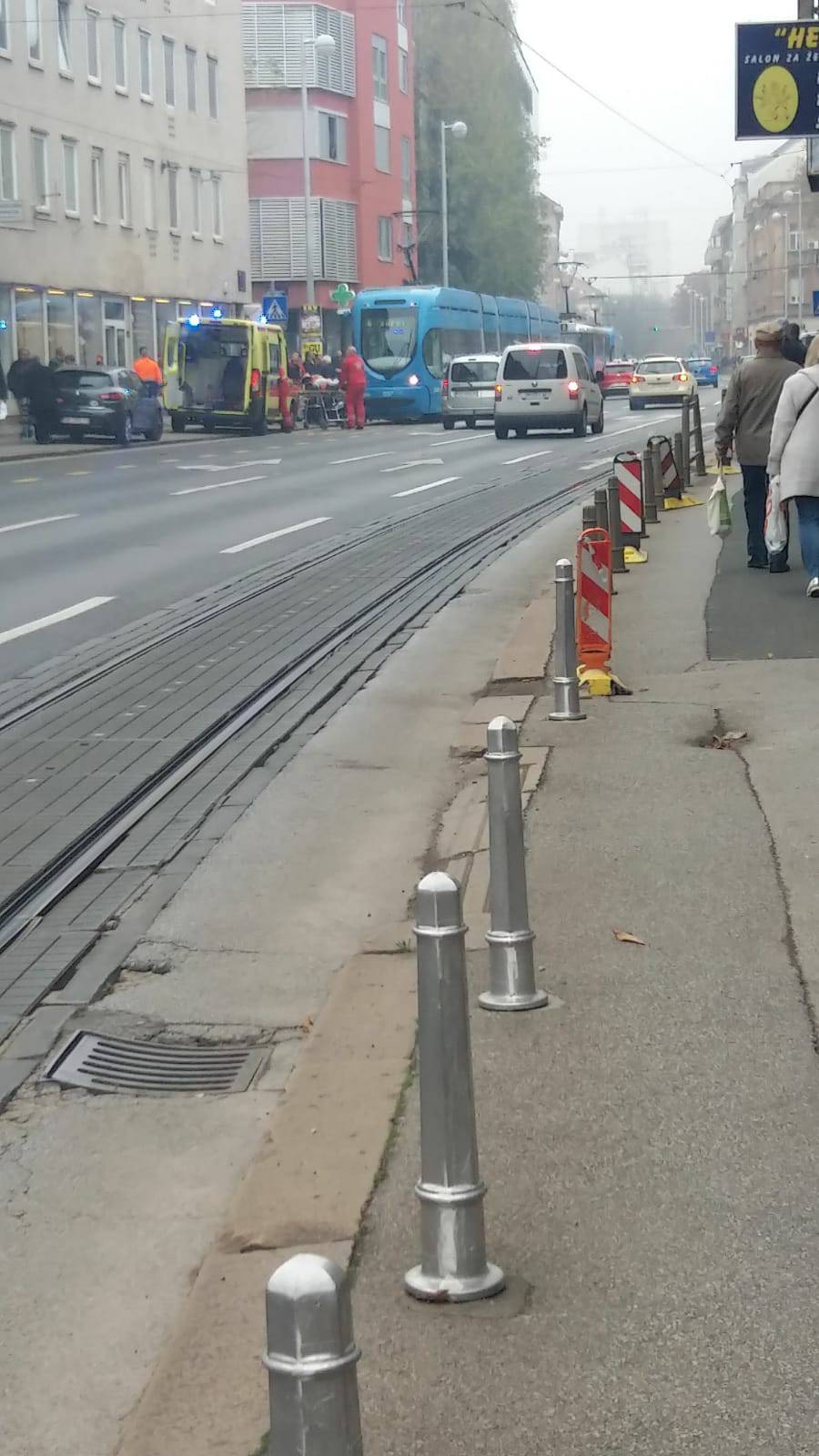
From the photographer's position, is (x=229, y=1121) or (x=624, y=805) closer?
(x=229, y=1121)

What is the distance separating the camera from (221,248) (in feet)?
213

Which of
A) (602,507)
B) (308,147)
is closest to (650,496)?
(602,507)

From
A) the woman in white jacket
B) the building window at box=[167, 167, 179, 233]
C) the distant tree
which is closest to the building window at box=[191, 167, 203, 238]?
the building window at box=[167, 167, 179, 233]

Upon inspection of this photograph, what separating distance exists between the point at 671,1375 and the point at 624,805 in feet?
15.2

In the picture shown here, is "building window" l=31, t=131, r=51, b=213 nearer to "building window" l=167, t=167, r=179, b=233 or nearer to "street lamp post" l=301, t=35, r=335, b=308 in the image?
"building window" l=167, t=167, r=179, b=233

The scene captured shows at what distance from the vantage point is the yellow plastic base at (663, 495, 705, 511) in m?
23.2

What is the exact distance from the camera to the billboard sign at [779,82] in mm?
20391

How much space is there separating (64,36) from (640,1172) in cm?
5150

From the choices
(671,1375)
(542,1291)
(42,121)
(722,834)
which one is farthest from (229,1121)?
(42,121)

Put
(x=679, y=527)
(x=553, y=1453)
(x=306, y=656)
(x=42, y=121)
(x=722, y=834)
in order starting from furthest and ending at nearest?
(x=42, y=121) < (x=679, y=527) < (x=306, y=656) < (x=722, y=834) < (x=553, y=1453)

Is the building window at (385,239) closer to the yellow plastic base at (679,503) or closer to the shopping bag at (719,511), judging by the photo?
the yellow plastic base at (679,503)

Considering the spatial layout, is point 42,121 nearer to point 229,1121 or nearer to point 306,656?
point 306,656

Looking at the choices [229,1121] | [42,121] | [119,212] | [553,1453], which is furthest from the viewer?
[119,212]

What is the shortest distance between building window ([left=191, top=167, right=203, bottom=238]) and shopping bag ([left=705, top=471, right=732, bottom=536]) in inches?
1878
